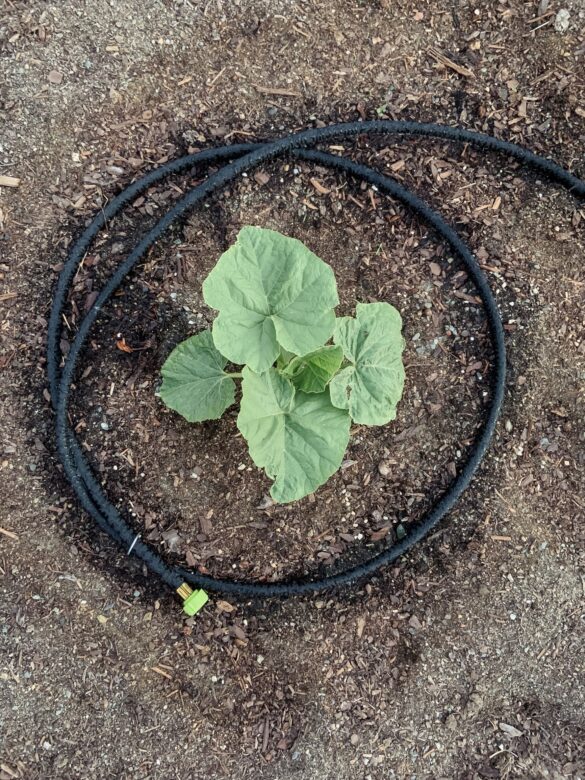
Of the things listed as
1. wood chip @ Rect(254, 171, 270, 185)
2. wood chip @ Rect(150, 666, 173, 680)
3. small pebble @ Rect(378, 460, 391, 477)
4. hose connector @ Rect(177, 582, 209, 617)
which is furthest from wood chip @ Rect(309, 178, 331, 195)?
wood chip @ Rect(150, 666, 173, 680)

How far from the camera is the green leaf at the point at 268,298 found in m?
2.21

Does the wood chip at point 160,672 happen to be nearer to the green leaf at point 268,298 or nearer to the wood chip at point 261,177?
the green leaf at point 268,298

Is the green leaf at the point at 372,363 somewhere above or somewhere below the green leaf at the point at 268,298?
below

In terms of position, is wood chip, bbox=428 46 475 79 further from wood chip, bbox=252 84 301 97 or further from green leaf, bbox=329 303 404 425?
green leaf, bbox=329 303 404 425

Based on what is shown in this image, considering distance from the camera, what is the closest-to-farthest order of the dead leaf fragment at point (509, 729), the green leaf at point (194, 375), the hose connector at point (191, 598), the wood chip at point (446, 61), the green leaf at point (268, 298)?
the green leaf at point (268, 298) < the green leaf at point (194, 375) < the hose connector at point (191, 598) < the dead leaf fragment at point (509, 729) < the wood chip at point (446, 61)

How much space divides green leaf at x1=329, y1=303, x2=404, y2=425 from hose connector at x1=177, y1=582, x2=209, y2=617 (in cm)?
121

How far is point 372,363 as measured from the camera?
2.52m

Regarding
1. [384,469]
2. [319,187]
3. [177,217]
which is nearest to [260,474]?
[384,469]

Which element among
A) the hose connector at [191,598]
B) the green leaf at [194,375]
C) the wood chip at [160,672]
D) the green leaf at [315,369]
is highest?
the green leaf at [315,369]

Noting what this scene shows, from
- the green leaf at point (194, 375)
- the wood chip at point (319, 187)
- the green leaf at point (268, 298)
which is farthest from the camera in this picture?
the wood chip at point (319, 187)

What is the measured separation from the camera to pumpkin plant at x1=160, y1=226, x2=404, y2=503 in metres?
2.23

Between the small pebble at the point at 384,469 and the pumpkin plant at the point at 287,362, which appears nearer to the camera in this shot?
the pumpkin plant at the point at 287,362

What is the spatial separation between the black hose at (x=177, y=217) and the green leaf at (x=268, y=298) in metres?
1.00

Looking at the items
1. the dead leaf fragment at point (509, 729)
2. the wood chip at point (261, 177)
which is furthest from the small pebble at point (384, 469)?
the wood chip at point (261, 177)
